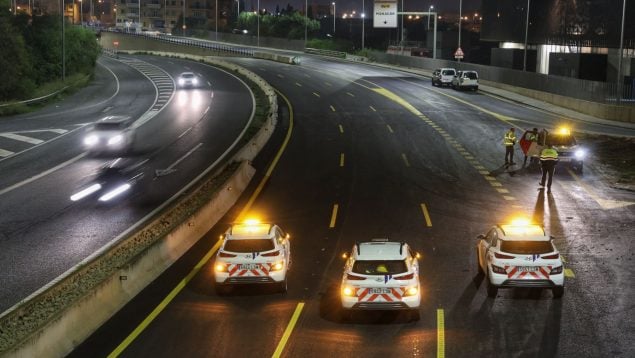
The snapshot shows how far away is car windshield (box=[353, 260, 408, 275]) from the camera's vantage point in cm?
1659

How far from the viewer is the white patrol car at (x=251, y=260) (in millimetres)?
18312

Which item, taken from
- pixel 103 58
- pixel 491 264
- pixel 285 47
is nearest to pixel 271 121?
pixel 491 264

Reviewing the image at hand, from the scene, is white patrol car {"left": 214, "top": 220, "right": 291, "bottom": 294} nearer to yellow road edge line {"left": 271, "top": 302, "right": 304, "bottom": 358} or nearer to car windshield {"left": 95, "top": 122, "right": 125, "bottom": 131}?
yellow road edge line {"left": 271, "top": 302, "right": 304, "bottom": 358}

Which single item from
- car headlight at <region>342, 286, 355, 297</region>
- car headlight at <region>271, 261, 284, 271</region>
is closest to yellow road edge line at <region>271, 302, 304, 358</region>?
car headlight at <region>271, 261, 284, 271</region>

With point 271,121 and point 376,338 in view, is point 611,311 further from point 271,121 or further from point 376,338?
point 271,121

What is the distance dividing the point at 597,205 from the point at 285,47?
10589 centimetres

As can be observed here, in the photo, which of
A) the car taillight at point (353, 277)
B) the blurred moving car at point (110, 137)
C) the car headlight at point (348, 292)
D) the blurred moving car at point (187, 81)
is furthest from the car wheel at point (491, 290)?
the blurred moving car at point (187, 81)

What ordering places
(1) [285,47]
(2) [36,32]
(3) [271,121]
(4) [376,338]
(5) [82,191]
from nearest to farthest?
(4) [376,338]
(5) [82,191]
(3) [271,121]
(2) [36,32]
(1) [285,47]

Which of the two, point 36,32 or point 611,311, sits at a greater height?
point 36,32

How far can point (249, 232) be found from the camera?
1911 cm

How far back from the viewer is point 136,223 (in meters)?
25.8

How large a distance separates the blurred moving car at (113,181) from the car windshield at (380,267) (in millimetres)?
15169

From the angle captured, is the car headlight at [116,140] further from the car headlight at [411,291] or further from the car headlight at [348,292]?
the car headlight at [411,291]

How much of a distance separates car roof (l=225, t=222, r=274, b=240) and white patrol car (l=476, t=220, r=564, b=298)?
5.48 metres
